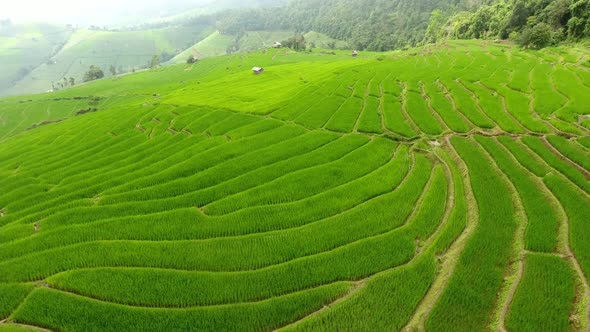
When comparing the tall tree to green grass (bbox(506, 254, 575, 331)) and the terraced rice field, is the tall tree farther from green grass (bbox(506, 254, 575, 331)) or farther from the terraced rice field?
green grass (bbox(506, 254, 575, 331))

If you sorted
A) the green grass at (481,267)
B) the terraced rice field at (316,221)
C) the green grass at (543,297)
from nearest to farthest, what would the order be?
the green grass at (543,297), the green grass at (481,267), the terraced rice field at (316,221)

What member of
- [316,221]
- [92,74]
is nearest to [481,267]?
[316,221]

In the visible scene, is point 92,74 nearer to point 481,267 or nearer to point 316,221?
point 316,221

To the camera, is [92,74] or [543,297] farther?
[92,74]

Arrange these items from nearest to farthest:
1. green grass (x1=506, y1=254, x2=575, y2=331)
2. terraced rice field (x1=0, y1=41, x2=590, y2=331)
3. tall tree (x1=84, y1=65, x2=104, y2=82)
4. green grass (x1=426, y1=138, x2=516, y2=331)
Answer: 1. green grass (x1=506, y1=254, x2=575, y2=331)
2. green grass (x1=426, y1=138, x2=516, y2=331)
3. terraced rice field (x1=0, y1=41, x2=590, y2=331)
4. tall tree (x1=84, y1=65, x2=104, y2=82)

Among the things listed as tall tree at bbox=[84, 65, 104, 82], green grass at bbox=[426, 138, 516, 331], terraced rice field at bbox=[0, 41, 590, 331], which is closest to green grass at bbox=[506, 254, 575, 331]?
terraced rice field at bbox=[0, 41, 590, 331]

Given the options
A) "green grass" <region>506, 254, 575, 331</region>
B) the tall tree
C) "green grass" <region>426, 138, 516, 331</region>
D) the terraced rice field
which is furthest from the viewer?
the tall tree

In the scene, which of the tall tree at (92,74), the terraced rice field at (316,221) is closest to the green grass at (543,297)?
the terraced rice field at (316,221)

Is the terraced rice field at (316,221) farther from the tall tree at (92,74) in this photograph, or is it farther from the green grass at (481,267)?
the tall tree at (92,74)
